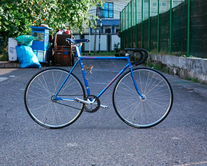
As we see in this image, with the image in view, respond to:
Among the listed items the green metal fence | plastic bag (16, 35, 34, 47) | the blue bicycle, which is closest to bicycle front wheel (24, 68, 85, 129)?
the blue bicycle

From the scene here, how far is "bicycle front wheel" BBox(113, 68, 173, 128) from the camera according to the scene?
492 centimetres

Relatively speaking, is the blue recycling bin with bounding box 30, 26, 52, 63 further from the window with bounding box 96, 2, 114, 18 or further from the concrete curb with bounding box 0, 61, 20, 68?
the window with bounding box 96, 2, 114, 18

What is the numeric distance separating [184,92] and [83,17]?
16.2m

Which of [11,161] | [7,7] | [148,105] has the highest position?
[7,7]

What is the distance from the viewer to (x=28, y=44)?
1709cm

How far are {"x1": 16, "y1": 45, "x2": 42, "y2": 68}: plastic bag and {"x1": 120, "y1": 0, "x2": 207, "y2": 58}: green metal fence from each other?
5.24 meters

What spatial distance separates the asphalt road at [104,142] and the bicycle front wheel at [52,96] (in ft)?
0.51

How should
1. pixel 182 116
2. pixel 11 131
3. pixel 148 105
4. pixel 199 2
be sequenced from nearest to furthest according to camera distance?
pixel 11 131 < pixel 148 105 < pixel 182 116 < pixel 199 2

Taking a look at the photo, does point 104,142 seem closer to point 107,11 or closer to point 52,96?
point 52,96

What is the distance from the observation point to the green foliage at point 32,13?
60.5ft

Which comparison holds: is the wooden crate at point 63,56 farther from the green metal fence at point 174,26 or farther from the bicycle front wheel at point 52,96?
the bicycle front wheel at point 52,96

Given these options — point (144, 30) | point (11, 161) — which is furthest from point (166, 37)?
point (11, 161)

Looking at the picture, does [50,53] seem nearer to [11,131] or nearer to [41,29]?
[41,29]

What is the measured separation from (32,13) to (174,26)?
9541mm
